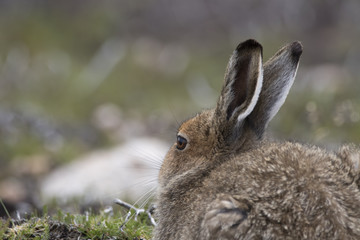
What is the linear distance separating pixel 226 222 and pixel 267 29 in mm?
18569

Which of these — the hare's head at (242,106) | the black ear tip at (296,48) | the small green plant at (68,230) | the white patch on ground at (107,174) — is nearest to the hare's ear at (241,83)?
the hare's head at (242,106)

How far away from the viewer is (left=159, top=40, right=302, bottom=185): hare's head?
5.65 meters

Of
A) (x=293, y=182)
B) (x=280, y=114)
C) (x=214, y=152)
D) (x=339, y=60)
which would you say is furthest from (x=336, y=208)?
(x=339, y=60)

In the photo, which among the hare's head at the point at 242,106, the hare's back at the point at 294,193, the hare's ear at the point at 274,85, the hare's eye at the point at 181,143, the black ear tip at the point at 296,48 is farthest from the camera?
the hare's eye at the point at 181,143

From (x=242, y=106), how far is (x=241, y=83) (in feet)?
0.93

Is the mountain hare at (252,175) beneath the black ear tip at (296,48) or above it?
beneath

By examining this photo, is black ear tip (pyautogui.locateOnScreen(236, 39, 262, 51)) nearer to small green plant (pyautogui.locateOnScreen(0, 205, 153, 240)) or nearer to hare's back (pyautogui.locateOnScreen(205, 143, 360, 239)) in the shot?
hare's back (pyautogui.locateOnScreen(205, 143, 360, 239))

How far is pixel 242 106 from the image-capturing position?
222 inches

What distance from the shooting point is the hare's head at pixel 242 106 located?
5652 millimetres

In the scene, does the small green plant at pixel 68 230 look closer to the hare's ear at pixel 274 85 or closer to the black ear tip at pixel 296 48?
the hare's ear at pixel 274 85

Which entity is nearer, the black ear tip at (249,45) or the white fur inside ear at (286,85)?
the black ear tip at (249,45)

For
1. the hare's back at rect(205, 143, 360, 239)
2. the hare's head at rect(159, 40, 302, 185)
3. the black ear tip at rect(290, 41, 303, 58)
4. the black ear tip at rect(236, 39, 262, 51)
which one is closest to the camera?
the hare's back at rect(205, 143, 360, 239)

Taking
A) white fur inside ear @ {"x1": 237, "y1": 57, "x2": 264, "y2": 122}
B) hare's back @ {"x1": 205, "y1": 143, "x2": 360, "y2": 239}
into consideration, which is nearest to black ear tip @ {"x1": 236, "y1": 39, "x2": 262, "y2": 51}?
white fur inside ear @ {"x1": 237, "y1": 57, "x2": 264, "y2": 122}

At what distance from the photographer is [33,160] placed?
43.1 ft
